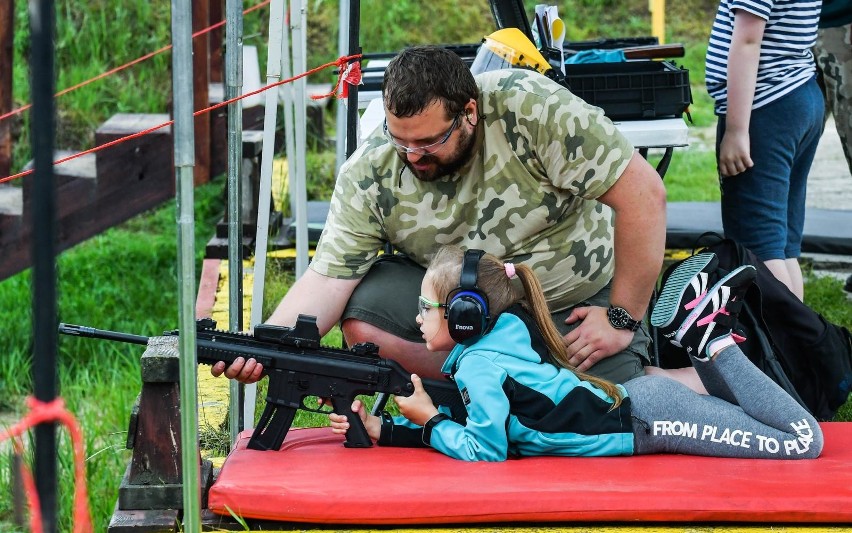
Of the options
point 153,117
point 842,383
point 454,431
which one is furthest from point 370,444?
point 153,117

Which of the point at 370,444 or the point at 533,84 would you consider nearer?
the point at 370,444

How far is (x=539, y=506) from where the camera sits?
265 centimetres

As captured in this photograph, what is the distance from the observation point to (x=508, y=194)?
10.7 ft

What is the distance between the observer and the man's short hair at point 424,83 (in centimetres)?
296

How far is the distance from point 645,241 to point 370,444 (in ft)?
3.10

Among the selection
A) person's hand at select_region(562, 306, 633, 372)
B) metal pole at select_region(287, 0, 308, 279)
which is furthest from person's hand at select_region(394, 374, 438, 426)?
metal pole at select_region(287, 0, 308, 279)

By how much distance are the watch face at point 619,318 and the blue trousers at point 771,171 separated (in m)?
0.86

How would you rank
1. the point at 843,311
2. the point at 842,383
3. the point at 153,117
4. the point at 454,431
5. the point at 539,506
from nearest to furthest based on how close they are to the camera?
the point at 539,506 → the point at 454,431 → the point at 842,383 → the point at 843,311 → the point at 153,117

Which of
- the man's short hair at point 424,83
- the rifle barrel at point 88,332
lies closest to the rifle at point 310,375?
the rifle barrel at point 88,332

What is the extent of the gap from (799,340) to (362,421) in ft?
4.75

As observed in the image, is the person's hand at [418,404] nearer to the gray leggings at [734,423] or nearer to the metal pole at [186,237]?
the gray leggings at [734,423]

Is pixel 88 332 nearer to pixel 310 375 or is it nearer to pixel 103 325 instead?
pixel 310 375

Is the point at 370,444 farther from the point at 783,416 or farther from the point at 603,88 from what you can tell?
the point at 603,88

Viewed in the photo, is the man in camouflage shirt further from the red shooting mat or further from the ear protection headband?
the red shooting mat
